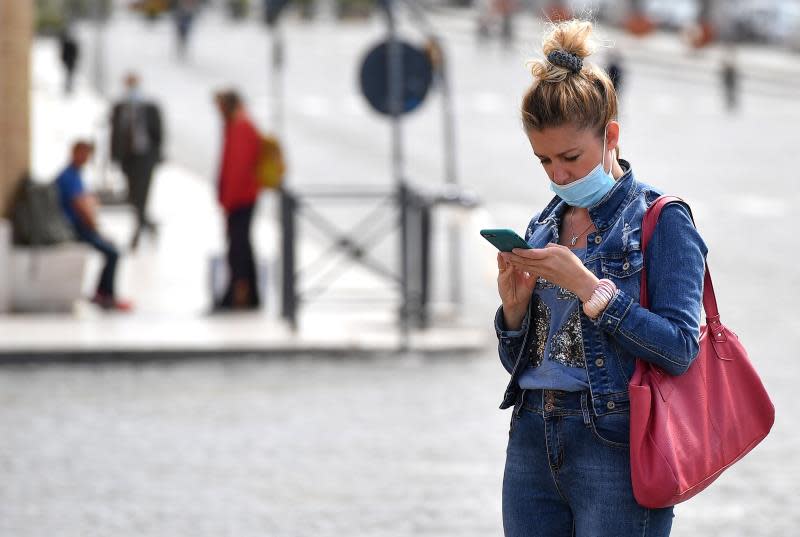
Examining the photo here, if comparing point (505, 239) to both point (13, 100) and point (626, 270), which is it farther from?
point (13, 100)

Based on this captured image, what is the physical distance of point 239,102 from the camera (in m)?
14.5

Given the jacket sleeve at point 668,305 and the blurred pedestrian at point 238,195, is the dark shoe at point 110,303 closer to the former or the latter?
the blurred pedestrian at point 238,195

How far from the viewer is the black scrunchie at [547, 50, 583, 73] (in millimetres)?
3770

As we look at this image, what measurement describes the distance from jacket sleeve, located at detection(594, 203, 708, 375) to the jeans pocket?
141 mm

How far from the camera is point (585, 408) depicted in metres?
3.84

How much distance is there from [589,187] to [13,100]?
11344 millimetres

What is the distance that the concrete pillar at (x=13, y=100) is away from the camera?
1449cm

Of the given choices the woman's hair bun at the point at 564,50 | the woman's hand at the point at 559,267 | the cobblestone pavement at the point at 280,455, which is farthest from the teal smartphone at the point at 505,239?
the cobblestone pavement at the point at 280,455

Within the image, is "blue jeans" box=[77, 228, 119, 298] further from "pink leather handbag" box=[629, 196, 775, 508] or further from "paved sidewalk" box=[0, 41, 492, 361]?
"pink leather handbag" box=[629, 196, 775, 508]

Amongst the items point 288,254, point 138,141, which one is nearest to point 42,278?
point 288,254

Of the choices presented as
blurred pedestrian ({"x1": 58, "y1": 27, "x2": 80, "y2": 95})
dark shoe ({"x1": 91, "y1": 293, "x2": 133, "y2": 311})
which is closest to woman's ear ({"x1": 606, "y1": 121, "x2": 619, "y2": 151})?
dark shoe ({"x1": 91, "y1": 293, "x2": 133, "y2": 311})

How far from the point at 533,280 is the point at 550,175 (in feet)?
0.79

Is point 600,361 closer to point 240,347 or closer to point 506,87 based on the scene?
point 240,347

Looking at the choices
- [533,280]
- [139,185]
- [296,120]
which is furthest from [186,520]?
[296,120]
